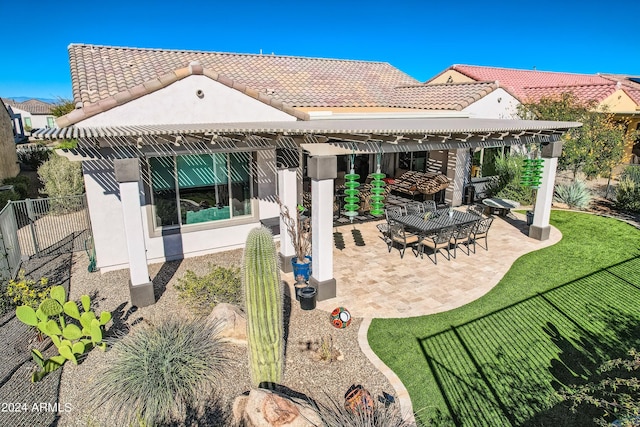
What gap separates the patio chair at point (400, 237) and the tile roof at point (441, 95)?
7.22 metres

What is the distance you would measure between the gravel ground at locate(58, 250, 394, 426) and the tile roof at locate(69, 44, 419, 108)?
554 cm

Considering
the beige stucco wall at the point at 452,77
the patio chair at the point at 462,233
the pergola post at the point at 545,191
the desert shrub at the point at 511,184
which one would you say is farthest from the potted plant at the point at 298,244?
→ the beige stucco wall at the point at 452,77

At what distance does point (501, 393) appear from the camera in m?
6.25

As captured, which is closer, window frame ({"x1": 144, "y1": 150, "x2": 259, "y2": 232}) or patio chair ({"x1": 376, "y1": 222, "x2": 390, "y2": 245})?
window frame ({"x1": 144, "y1": 150, "x2": 259, "y2": 232})

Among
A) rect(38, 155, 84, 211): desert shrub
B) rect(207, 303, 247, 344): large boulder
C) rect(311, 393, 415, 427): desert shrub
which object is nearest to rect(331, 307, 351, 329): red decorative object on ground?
rect(207, 303, 247, 344): large boulder

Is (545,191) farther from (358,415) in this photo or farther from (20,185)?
(20,185)

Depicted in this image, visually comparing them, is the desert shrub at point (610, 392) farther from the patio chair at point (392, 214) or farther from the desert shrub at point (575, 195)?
the desert shrub at point (575, 195)

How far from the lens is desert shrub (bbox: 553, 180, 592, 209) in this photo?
1731 cm

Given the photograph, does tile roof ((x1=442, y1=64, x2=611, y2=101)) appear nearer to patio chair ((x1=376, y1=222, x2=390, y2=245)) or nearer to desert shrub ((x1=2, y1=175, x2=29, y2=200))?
patio chair ((x1=376, y1=222, x2=390, y2=245))

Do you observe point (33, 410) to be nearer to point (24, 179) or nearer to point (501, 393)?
point (501, 393)

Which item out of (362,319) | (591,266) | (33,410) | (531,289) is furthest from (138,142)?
(591,266)

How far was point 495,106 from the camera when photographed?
19.0 metres

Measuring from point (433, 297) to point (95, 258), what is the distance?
933cm

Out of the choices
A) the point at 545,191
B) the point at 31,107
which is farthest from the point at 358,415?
the point at 31,107
